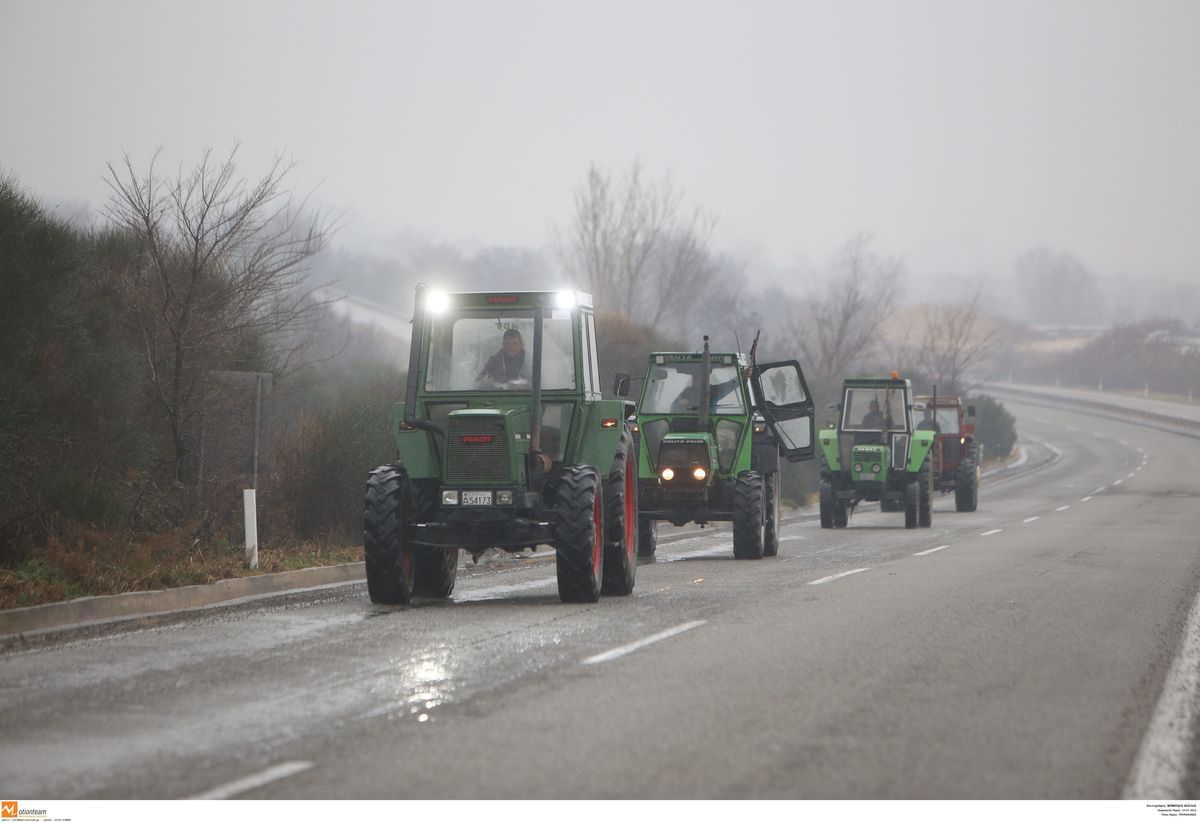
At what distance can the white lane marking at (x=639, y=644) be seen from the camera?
Result: 988cm

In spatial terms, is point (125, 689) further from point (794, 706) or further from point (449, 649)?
point (794, 706)

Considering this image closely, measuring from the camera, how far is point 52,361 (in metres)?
18.7

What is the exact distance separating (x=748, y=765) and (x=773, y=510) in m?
15.1

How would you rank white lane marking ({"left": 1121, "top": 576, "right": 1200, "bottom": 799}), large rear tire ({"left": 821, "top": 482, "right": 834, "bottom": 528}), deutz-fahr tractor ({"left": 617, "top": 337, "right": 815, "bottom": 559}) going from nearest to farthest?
1. white lane marking ({"left": 1121, "top": 576, "right": 1200, "bottom": 799})
2. deutz-fahr tractor ({"left": 617, "top": 337, "right": 815, "bottom": 559})
3. large rear tire ({"left": 821, "top": 482, "right": 834, "bottom": 528})

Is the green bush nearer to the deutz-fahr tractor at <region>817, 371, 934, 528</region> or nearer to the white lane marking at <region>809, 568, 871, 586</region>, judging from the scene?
the deutz-fahr tractor at <region>817, 371, 934, 528</region>

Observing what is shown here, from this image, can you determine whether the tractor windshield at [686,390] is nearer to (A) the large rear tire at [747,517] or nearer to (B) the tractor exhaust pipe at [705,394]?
(B) the tractor exhaust pipe at [705,394]

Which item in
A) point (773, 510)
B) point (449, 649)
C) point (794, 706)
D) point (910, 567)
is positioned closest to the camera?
point (794, 706)

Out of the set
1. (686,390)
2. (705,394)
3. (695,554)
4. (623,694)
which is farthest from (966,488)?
(623,694)

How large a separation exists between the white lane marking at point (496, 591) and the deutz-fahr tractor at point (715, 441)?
4184 millimetres

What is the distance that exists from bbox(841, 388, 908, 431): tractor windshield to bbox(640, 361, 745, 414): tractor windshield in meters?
9.97

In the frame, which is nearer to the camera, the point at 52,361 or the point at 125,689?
the point at 125,689

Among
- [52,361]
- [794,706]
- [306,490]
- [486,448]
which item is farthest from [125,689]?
[306,490]

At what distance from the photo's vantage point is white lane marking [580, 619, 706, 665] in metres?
9.88

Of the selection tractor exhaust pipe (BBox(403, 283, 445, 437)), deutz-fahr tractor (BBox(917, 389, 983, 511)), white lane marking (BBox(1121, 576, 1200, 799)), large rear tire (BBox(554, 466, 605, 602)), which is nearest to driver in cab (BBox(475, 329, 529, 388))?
tractor exhaust pipe (BBox(403, 283, 445, 437))
